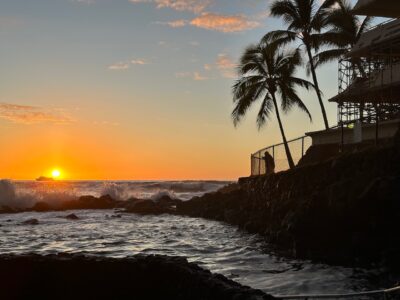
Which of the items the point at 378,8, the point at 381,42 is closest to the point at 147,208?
the point at 381,42

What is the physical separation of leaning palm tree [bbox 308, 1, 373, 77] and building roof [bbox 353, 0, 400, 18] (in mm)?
7816

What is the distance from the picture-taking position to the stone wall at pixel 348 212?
525 inches

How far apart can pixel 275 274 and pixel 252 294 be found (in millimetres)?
6333

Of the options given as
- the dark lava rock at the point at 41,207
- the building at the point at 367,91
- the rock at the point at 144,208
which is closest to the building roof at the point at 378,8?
the building at the point at 367,91

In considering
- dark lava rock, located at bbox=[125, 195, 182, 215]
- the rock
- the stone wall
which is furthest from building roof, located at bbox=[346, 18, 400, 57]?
the rock

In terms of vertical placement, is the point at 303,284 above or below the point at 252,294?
below

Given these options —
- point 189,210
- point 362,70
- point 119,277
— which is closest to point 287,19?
point 362,70

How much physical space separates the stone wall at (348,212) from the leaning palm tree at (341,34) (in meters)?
17.8

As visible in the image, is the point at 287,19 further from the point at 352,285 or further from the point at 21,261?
the point at 21,261

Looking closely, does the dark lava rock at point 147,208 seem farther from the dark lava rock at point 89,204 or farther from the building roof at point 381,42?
the building roof at point 381,42

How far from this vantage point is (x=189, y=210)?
39.0 meters

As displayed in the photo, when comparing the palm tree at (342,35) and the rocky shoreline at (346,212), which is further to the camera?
the palm tree at (342,35)

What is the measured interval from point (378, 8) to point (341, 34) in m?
9.88

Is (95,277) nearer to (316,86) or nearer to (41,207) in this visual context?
(316,86)
